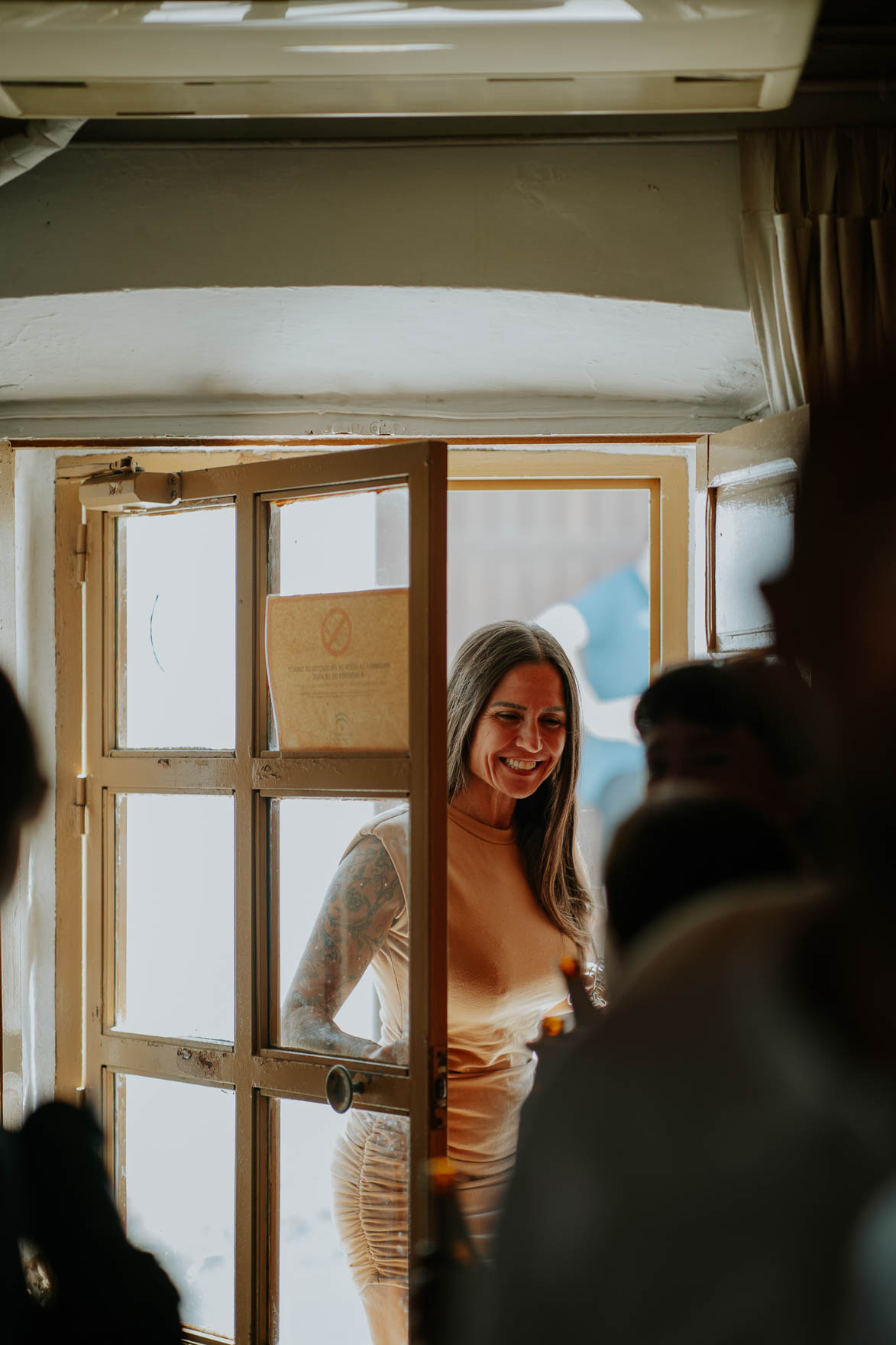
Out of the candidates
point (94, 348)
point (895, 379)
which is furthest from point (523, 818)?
point (895, 379)

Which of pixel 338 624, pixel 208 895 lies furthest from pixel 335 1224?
pixel 338 624

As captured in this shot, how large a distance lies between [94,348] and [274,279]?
47cm

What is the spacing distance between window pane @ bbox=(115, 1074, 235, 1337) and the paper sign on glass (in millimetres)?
785

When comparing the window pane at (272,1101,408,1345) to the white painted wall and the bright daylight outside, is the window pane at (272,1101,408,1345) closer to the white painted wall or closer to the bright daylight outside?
the bright daylight outside

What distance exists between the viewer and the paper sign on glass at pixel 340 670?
5.92 feet

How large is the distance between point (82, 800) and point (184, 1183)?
0.83 meters

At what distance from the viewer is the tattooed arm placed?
1.81 m

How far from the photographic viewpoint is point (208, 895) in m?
2.08

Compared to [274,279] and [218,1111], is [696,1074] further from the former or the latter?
[274,279]

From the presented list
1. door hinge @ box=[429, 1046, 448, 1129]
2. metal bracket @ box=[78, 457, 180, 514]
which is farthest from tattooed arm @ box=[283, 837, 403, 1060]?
metal bracket @ box=[78, 457, 180, 514]

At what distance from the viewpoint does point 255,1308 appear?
1902mm

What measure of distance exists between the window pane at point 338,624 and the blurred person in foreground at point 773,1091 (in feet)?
3.68

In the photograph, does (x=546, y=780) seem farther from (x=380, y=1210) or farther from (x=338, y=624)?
(x=380, y=1210)

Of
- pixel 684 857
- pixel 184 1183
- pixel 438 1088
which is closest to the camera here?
pixel 684 857
